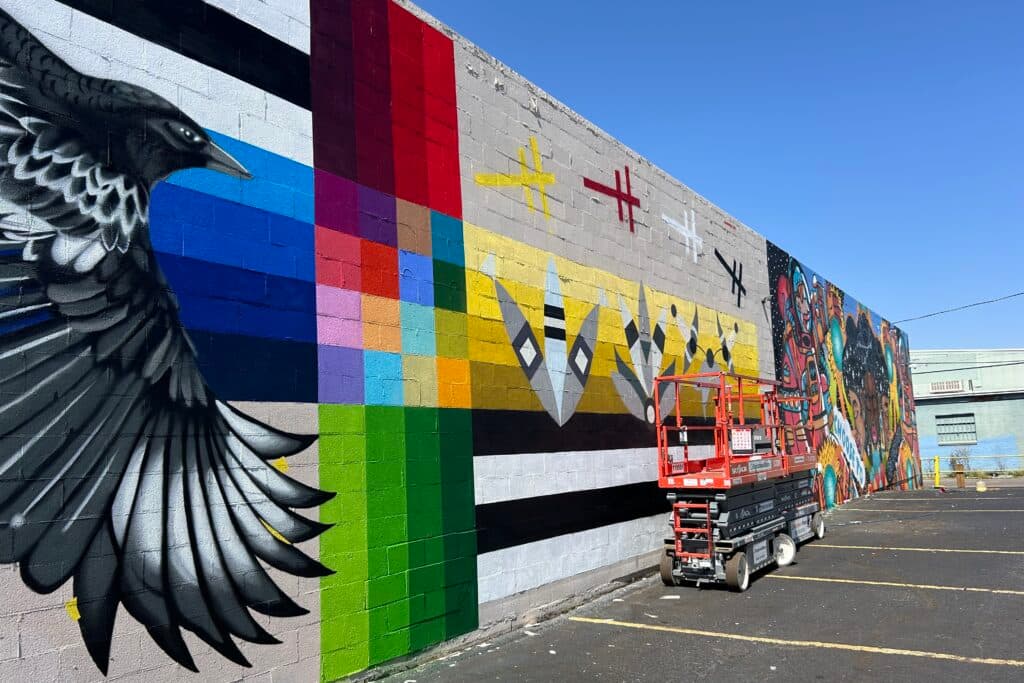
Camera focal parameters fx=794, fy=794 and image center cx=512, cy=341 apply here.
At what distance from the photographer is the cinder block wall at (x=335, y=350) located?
484 centimetres

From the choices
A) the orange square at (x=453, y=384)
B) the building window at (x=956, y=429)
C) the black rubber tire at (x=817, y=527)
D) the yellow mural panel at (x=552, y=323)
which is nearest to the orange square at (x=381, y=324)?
the orange square at (x=453, y=384)

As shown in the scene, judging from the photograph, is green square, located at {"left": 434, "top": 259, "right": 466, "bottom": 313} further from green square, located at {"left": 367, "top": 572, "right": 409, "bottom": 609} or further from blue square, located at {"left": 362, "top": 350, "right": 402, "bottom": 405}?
green square, located at {"left": 367, "top": 572, "right": 409, "bottom": 609}

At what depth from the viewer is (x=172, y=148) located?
5562 mm

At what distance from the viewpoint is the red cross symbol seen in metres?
11.1

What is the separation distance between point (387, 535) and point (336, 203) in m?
2.92

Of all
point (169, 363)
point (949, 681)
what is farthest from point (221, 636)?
point (949, 681)

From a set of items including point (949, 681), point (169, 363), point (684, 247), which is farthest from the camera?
point (684, 247)

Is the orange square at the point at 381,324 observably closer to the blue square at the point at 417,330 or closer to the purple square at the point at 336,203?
the blue square at the point at 417,330

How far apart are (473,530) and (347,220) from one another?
332cm

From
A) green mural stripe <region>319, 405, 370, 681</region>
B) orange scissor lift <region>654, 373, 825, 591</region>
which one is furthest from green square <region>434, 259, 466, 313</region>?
orange scissor lift <region>654, 373, 825, 591</region>

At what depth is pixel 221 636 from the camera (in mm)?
5445

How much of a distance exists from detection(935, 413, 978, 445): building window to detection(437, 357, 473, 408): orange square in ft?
129

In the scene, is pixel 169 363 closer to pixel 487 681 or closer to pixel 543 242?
pixel 487 681

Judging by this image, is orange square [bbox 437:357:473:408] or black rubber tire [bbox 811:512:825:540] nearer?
orange square [bbox 437:357:473:408]
